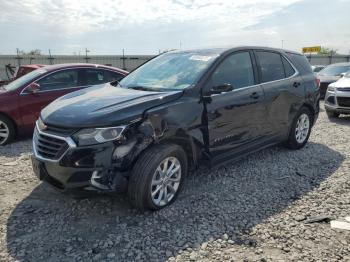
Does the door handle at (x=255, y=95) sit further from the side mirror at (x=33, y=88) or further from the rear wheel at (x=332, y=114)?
the rear wheel at (x=332, y=114)

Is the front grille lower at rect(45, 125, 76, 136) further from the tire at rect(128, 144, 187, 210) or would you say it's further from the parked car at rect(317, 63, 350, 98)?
the parked car at rect(317, 63, 350, 98)

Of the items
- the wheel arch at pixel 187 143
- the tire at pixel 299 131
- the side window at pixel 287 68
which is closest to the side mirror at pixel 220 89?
the wheel arch at pixel 187 143

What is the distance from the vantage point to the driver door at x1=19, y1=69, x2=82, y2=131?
21.7ft

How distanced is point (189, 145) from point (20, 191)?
7.08ft

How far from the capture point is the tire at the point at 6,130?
253 inches

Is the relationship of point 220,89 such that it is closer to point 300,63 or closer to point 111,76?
point 300,63

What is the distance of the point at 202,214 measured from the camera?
3654 millimetres

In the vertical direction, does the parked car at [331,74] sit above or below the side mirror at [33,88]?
above

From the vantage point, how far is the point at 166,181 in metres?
3.68

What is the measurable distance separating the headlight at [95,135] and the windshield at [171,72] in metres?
1.04

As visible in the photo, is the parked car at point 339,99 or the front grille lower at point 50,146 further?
the parked car at point 339,99

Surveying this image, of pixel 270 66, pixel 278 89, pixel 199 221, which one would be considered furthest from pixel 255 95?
pixel 199 221

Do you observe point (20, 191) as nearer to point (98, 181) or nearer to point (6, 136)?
point (98, 181)

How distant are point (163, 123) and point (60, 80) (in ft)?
14.3
